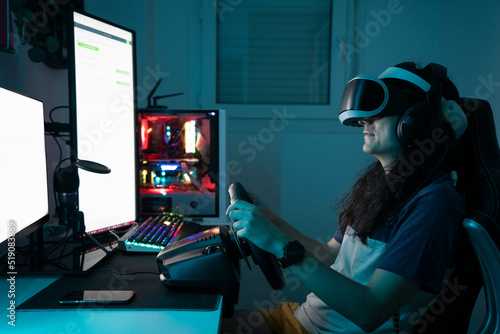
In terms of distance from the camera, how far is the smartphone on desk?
74 centimetres

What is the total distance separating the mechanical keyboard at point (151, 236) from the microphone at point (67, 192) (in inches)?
6.9

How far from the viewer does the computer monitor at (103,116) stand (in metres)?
1.14

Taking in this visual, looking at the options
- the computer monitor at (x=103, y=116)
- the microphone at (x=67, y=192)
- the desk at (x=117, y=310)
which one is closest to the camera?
the desk at (x=117, y=310)

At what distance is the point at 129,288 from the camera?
0.84 meters

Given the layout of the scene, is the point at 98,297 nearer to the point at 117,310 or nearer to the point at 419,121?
the point at 117,310

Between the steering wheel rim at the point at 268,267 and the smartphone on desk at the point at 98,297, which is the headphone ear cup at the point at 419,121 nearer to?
the steering wheel rim at the point at 268,267

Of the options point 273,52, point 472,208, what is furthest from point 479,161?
point 273,52

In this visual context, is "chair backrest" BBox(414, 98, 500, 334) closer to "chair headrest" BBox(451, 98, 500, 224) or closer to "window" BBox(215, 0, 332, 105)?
"chair headrest" BBox(451, 98, 500, 224)

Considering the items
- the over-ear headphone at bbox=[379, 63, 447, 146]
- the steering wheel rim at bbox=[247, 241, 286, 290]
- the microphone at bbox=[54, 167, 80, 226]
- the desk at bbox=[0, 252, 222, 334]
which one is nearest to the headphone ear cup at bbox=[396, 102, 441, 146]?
the over-ear headphone at bbox=[379, 63, 447, 146]

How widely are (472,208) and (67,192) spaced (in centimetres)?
108

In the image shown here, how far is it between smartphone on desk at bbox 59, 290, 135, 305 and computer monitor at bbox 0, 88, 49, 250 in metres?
0.18

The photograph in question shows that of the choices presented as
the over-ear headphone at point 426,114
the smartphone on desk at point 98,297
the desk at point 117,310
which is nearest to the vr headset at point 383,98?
the over-ear headphone at point 426,114

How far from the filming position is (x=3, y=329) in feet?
2.13

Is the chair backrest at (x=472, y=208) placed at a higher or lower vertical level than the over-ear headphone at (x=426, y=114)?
lower
